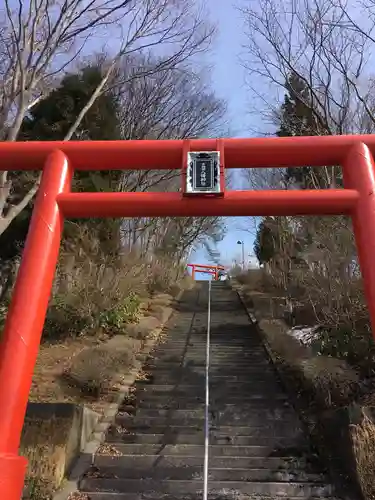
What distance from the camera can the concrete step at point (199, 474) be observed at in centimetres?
595

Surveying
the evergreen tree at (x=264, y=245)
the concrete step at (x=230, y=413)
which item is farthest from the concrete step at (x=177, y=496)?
the evergreen tree at (x=264, y=245)

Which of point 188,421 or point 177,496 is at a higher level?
point 188,421

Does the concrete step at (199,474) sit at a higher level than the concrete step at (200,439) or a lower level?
lower

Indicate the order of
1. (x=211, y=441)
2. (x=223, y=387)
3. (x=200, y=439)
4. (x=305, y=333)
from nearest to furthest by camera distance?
(x=211, y=441)
(x=200, y=439)
(x=223, y=387)
(x=305, y=333)

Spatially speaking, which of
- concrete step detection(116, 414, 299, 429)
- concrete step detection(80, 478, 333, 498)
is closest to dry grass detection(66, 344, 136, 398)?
concrete step detection(116, 414, 299, 429)

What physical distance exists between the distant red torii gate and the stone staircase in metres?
2.73

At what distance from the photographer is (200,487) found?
19.0 feet

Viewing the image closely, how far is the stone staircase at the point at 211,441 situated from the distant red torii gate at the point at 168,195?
2731 mm

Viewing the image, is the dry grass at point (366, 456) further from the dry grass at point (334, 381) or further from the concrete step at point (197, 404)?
the concrete step at point (197, 404)

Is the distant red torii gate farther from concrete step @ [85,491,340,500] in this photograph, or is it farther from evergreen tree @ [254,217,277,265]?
evergreen tree @ [254,217,277,265]

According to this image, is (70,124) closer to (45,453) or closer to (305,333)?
(305,333)

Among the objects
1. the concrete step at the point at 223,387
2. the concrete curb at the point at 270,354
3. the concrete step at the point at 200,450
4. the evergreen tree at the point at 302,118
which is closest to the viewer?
the concrete step at the point at 200,450

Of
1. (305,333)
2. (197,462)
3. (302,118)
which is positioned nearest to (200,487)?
(197,462)

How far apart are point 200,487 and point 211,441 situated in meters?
1.15
